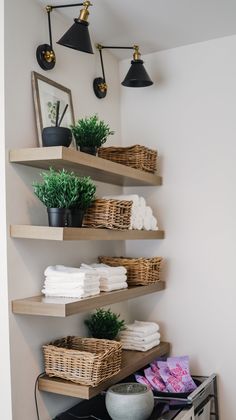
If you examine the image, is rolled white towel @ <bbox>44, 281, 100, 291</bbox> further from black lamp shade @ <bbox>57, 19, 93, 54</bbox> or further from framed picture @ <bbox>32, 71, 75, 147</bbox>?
black lamp shade @ <bbox>57, 19, 93, 54</bbox>

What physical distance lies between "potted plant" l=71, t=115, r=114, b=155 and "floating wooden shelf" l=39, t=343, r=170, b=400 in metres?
0.96

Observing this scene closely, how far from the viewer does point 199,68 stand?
248cm

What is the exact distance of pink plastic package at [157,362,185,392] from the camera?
6.88 ft

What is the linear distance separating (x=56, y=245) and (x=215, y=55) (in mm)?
1328

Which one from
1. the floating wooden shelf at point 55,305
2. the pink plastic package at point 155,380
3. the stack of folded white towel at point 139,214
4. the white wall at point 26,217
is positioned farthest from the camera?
the stack of folded white towel at point 139,214

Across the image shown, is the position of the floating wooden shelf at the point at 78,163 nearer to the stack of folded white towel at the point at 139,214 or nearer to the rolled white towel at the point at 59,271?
the stack of folded white towel at the point at 139,214

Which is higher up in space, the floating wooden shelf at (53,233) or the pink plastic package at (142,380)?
the floating wooden shelf at (53,233)

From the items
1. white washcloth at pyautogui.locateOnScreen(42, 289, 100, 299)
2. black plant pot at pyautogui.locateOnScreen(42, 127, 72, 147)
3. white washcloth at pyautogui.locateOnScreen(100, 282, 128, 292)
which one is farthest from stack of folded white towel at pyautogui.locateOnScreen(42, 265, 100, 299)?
black plant pot at pyautogui.locateOnScreen(42, 127, 72, 147)

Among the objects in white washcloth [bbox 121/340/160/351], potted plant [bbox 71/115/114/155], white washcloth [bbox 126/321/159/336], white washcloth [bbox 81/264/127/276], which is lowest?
white washcloth [bbox 121/340/160/351]

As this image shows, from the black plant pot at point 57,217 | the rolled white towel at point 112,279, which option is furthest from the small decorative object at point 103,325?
the black plant pot at point 57,217

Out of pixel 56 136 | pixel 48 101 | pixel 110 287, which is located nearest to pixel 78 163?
pixel 56 136

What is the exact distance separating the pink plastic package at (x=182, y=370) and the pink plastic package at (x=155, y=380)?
71mm

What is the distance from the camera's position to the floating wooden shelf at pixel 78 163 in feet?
5.63

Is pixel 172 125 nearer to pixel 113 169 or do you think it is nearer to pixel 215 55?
pixel 215 55
